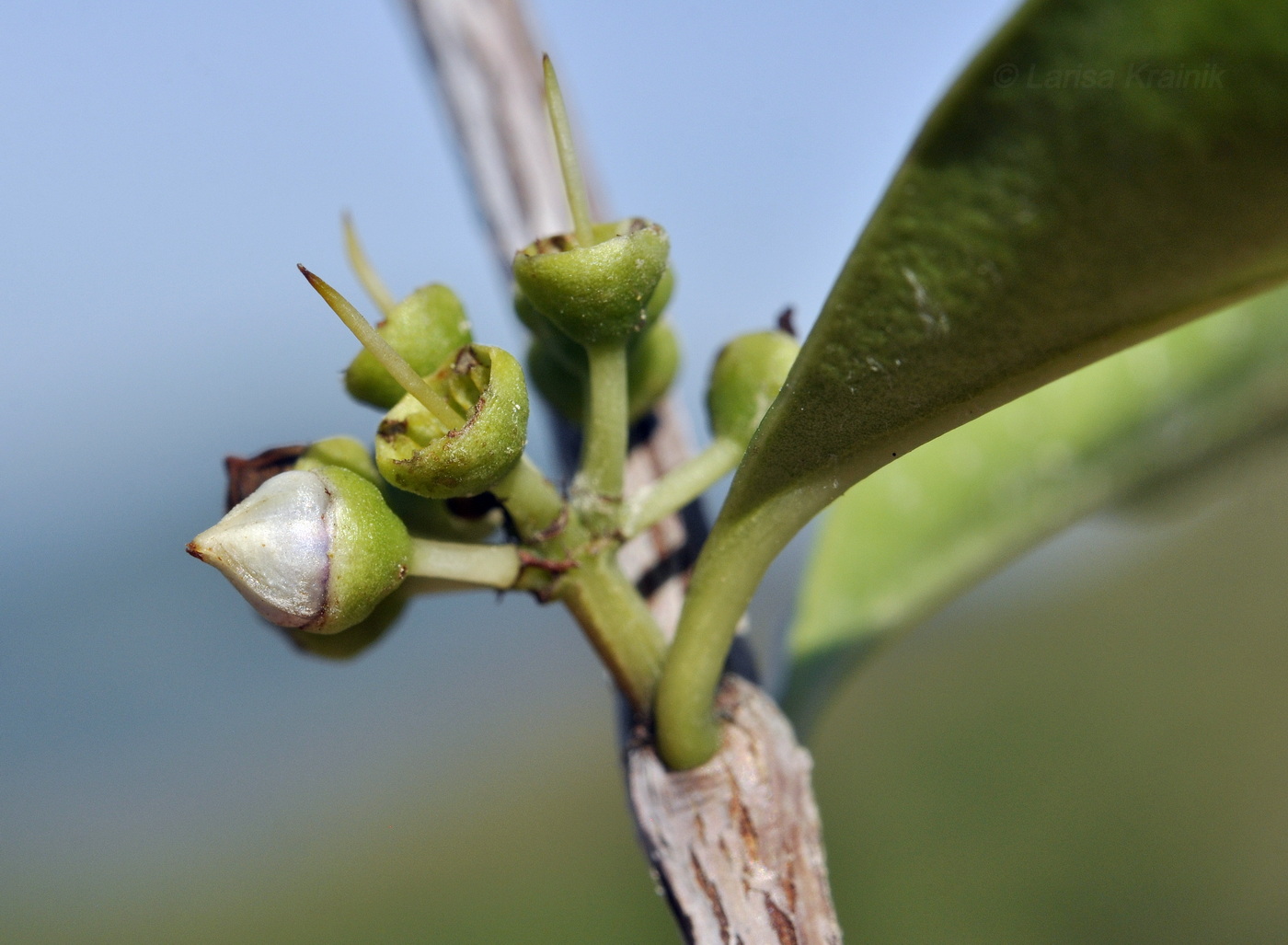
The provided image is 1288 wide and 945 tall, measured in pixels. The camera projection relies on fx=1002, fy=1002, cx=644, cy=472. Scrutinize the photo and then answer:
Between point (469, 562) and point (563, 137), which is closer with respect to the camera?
point (563, 137)

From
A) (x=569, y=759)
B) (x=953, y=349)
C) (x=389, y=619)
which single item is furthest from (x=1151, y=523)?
(x=569, y=759)

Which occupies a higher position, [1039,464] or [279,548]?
[279,548]

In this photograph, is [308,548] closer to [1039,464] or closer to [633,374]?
[633,374]

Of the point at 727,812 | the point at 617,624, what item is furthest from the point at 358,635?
the point at 727,812

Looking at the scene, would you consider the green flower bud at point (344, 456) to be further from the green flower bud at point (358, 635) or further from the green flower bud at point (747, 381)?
the green flower bud at point (747, 381)

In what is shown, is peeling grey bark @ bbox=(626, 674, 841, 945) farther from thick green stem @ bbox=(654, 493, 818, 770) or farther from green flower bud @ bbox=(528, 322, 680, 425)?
green flower bud @ bbox=(528, 322, 680, 425)

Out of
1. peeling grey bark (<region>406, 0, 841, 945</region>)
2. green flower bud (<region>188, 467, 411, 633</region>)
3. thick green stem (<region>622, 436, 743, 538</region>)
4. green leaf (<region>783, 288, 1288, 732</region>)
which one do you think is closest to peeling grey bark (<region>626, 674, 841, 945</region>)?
peeling grey bark (<region>406, 0, 841, 945</region>)
